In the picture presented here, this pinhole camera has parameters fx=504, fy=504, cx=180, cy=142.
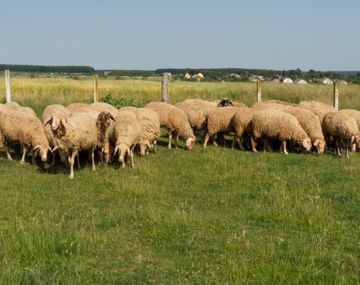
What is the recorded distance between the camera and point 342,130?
15.3 m

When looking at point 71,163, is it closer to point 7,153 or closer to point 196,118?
point 7,153

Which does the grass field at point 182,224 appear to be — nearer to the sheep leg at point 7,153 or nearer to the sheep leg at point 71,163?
the sheep leg at point 71,163

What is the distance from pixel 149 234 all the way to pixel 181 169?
544 centimetres

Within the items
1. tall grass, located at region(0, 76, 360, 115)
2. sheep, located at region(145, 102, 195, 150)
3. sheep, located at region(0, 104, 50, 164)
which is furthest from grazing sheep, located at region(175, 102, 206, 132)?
tall grass, located at region(0, 76, 360, 115)

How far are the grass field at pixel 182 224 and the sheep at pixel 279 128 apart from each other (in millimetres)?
2146

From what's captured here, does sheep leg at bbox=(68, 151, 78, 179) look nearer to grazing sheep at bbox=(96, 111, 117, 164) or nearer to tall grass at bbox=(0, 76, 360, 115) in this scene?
grazing sheep at bbox=(96, 111, 117, 164)

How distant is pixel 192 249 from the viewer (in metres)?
6.81

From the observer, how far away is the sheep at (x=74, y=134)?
11.6 meters

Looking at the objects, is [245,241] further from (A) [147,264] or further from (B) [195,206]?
(B) [195,206]

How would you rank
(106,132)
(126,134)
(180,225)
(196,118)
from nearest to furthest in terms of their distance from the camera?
(180,225), (106,132), (126,134), (196,118)

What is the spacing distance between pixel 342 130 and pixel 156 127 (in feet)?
18.5

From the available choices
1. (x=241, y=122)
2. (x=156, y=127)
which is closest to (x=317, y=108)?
(x=241, y=122)

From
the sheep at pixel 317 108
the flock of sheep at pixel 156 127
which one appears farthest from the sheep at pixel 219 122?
the sheep at pixel 317 108

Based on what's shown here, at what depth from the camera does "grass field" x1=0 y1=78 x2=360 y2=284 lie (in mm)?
6000
